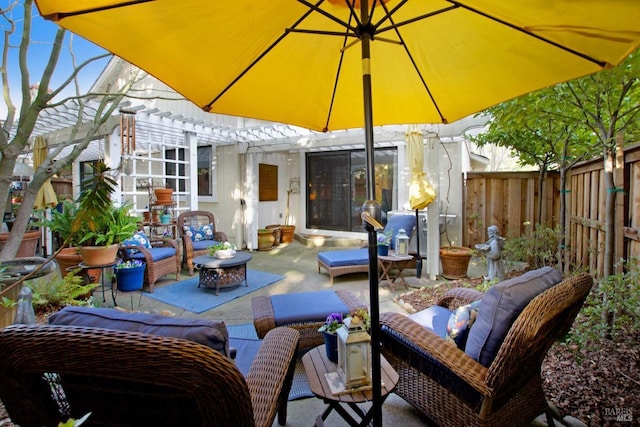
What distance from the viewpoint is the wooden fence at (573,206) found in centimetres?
254

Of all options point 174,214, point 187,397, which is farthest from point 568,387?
point 174,214

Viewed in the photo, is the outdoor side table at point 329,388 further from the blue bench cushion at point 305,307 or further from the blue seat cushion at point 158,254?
the blue seat cushion at point 158,254

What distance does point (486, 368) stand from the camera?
1.54 meters

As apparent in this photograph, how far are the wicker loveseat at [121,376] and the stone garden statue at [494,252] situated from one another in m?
3.32

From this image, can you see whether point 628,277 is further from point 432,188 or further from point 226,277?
point 226,277

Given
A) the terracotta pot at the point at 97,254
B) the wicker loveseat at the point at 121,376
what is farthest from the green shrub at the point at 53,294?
the wicker loveseat at the point at 121,376

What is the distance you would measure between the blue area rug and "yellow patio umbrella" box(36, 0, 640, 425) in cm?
282

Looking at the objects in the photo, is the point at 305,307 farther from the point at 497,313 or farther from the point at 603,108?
the point at 603,108

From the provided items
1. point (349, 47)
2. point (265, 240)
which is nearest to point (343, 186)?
point (265, 240)

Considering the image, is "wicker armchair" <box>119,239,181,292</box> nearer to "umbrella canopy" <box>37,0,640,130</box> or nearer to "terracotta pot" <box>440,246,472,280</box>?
"umbrella canopy" <box>37,0,640,130</box>

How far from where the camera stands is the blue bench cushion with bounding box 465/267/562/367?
151 centimetres

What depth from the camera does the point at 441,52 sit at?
1.69 m

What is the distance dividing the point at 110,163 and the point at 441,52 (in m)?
5.08

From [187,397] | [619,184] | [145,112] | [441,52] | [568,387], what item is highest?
[145,112]
